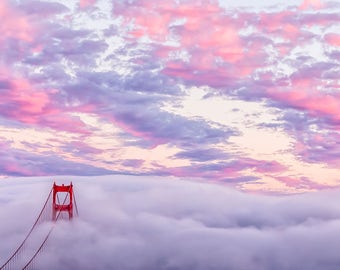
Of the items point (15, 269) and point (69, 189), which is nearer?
point (69, 189)

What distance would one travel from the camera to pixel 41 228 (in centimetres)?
17550

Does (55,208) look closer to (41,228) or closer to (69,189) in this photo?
(69,189)

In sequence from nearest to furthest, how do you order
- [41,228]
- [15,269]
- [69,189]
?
1. [69,189]
2. [41,228]
3. [15,269]

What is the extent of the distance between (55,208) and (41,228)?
47601 mm

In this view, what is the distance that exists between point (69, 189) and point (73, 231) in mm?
51620

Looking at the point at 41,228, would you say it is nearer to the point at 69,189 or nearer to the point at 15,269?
the point at 15,269

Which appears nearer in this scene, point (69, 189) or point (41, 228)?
point (69, 189)

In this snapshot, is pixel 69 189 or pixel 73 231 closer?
pixel 69 189

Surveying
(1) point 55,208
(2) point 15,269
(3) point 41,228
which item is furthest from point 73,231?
(1) point 55,208

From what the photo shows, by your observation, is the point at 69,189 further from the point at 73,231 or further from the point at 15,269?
the point at 15,269

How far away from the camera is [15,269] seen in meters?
200

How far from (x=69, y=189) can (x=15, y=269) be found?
78.6m

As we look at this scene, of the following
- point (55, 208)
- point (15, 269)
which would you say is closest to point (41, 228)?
point (15, 269)

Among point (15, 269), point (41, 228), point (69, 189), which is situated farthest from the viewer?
point (15, 269)
